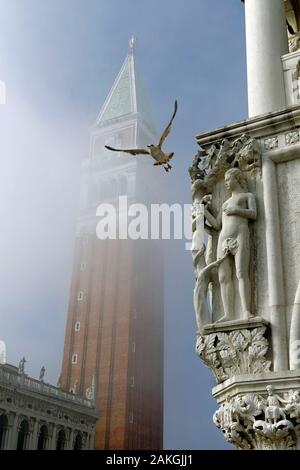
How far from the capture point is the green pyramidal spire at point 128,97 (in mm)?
81000

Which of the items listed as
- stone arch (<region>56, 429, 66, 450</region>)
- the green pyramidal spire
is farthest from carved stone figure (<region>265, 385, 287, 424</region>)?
the green pyramidal spire

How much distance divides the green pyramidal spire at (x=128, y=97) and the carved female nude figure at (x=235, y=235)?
7701cm

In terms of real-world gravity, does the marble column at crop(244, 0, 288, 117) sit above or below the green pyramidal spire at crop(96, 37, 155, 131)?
below

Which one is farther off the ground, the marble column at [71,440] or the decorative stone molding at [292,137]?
the marble column at [71,440]

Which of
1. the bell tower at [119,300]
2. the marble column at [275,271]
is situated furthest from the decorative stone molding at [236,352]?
the bell tower at [119,300]

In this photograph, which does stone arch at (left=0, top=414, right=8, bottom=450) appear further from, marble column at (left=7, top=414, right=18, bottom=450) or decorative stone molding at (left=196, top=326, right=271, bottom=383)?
decorative stone molding at (left=196, top=326, right=271, bottom=383)

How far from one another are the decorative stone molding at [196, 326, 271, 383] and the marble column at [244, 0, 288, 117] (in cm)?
270

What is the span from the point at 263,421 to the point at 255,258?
5.28ft

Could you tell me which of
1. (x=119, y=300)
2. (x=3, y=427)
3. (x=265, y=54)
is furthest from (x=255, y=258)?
(x=119, y=300)

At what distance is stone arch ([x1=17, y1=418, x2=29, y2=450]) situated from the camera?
48.9m

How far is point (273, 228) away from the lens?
221 inches

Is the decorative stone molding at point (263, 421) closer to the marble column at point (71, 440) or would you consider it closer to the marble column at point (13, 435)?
the marble column at point (13, 435)
